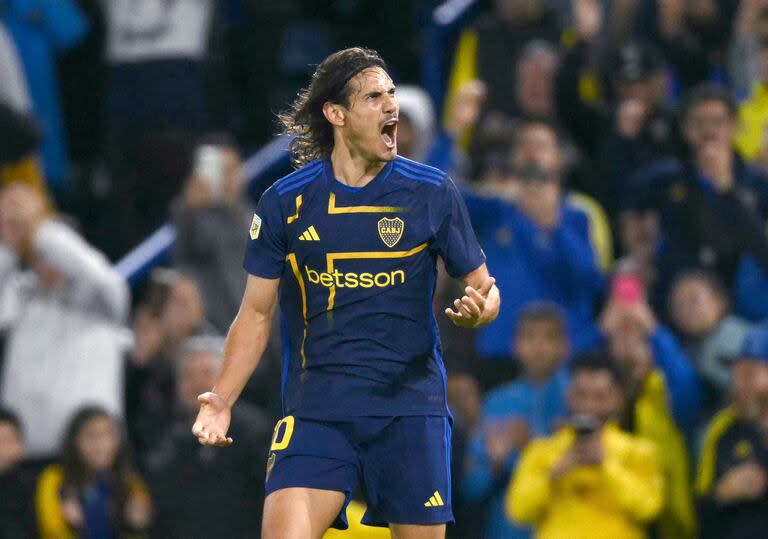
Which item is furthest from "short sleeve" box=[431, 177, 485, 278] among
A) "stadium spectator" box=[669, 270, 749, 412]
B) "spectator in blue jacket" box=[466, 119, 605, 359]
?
"spectator in blue jacket" box=[466, 119, 605, 359]

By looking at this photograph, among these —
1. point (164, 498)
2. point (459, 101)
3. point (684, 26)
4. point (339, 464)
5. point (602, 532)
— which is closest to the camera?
point (339, 464)

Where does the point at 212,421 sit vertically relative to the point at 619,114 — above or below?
below

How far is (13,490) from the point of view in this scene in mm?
8734

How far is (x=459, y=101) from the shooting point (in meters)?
9.25

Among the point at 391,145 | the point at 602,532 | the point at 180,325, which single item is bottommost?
the point at 602,532

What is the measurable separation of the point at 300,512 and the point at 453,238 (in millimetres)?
950

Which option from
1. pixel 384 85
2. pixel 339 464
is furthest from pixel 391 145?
pixel 339 464

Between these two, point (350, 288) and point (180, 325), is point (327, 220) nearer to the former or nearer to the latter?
point (350, 288)

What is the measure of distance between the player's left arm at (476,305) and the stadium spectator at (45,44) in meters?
6.20

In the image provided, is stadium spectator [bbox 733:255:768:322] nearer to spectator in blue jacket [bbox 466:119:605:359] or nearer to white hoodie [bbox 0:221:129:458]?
spectator in blue jacket [bbox 466:119:605:359]

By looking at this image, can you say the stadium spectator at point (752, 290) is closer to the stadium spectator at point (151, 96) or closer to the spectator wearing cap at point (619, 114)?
the spectator wearing cap at point (619, 114)

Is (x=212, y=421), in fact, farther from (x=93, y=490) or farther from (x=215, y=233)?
(x=215, y=233)

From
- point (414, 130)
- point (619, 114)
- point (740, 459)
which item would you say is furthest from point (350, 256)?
point (619, 114)

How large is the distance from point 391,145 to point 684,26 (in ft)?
17.5
